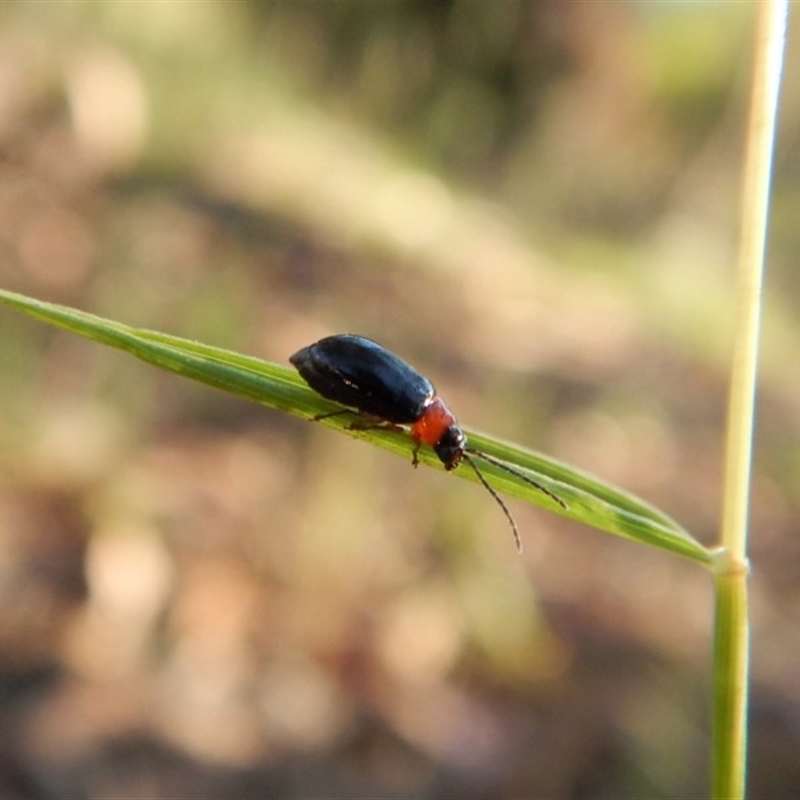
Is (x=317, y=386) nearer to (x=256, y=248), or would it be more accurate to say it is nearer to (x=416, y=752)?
(x=416, y=752)

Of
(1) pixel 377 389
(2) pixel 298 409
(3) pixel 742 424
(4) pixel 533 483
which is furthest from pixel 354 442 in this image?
(3) pixel 742 424

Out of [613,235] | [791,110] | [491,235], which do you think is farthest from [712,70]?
[491,235]

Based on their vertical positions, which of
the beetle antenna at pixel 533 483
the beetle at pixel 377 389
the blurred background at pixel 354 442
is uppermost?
the blurred background at pixel 354 442

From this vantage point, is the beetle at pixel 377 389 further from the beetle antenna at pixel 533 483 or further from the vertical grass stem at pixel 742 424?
the vertical grass stem at pixel 742 424

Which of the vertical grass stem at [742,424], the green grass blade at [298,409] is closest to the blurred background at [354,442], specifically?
the vertical grass stem at [742,424]

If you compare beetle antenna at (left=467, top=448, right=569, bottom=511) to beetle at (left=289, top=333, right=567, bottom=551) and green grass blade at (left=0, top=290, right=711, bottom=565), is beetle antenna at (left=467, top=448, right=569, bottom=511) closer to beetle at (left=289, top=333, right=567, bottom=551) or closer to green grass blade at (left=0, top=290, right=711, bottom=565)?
green grass blade at (left=0, top=290, right=711, bottom=565)

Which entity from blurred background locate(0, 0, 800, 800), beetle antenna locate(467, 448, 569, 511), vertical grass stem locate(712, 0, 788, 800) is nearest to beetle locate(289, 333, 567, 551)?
beetle antenna locate(467, 448, 569, 511)
